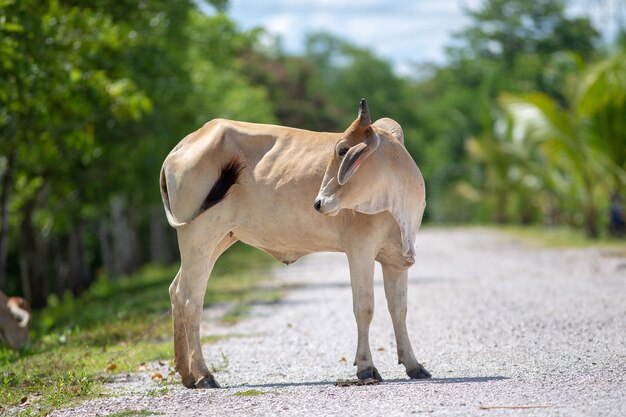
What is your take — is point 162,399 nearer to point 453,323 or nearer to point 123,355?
point 123,355

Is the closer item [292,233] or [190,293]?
[292,233]

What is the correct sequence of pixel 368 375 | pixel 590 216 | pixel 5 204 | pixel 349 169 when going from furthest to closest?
pixel 590 216, pixel 5 204, pixel 368 375, pixel 349 169

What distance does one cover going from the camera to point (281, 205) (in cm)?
961

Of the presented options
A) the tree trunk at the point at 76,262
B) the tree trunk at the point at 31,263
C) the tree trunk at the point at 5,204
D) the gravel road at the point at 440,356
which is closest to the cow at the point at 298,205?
the gravel road at the point at 440,356

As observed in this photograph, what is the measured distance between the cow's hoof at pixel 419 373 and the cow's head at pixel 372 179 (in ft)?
3.02

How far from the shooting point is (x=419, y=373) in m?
9.44

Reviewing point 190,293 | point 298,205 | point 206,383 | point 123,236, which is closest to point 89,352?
point 190,293

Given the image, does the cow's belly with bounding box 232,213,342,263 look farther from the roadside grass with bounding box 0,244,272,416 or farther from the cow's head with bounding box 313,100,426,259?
the roadside grass with bounding box 0,244,272,416

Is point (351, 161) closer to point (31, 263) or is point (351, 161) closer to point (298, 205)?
point (298, 205)

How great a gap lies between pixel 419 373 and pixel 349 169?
1803mm

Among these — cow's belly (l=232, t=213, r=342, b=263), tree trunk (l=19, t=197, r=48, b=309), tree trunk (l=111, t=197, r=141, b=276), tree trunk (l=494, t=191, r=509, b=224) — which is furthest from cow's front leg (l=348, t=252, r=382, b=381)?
tree trunk (l=494, t=191, r=509, b=224)

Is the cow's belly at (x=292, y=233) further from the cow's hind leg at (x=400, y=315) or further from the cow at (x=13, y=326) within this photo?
the cow at (x=13, y=326)

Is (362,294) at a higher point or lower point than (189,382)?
higher

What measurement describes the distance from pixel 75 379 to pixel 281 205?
2.31m
